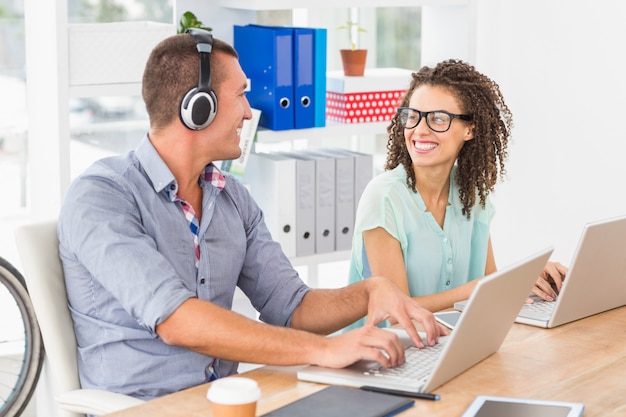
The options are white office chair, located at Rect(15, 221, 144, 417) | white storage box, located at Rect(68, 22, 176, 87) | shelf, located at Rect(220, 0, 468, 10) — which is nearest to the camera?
white office chair, located at Rect(15, 221, 144, 417)

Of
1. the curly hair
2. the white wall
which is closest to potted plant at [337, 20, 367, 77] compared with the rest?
the white wall

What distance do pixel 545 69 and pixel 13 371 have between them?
85.3 inches

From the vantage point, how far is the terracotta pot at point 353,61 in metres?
3.37

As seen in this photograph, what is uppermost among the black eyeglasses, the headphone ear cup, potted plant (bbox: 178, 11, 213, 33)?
potted plant (bbox: 178, 11, 213, 33)

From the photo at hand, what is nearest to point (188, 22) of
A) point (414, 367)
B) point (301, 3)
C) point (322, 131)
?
point (301, 3)

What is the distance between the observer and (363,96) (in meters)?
3.34

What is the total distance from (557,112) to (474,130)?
1199 millimetres

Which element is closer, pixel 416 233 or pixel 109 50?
pixel 416 233

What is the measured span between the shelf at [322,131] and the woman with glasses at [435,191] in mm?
626

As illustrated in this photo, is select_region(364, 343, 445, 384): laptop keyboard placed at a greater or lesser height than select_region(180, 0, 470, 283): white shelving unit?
lesser

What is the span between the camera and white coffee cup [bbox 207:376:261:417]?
1.29 m

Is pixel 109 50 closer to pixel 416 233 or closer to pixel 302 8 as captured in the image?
pixel 302 8

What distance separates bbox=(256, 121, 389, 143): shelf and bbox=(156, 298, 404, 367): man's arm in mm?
1422

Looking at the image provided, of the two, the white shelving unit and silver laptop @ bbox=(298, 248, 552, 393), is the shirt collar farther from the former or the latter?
the white shelving unit
